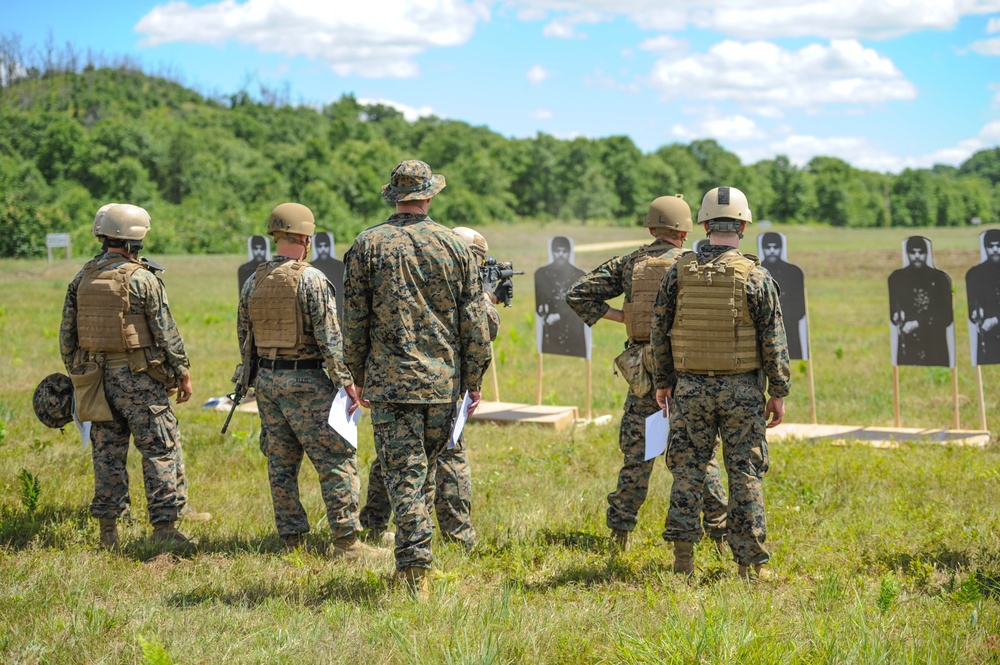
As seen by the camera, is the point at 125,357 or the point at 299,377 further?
the point at 125,357

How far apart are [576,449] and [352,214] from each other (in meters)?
64.5

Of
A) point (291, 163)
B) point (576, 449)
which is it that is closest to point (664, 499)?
point (576, 449)

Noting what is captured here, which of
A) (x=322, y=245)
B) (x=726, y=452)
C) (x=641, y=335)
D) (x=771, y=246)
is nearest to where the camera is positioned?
(x=726, y=452)

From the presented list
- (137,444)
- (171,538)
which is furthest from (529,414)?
(137,444)

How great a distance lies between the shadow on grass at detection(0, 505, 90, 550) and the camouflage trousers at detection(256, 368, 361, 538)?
1765mm

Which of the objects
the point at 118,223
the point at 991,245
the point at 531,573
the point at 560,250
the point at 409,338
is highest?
the point at 118,223

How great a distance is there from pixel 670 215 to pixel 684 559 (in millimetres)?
2385

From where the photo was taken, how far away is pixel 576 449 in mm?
9547

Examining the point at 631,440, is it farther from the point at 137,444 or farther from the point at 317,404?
the point at 137,444

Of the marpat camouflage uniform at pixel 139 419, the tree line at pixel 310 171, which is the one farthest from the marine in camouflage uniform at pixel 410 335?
the tree line at pixel 310 171

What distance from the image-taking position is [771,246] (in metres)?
11.6

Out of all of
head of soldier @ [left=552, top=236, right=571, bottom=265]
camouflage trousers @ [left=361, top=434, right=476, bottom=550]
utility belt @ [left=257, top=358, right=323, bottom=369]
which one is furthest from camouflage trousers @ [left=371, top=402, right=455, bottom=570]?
head of soldier @ [left=552, top=236, right=571, bottom=265]

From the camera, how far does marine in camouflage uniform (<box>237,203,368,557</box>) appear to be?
6.18 m

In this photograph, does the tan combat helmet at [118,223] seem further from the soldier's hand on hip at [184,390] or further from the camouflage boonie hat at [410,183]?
the camouflage boonie hat at [410,183]
